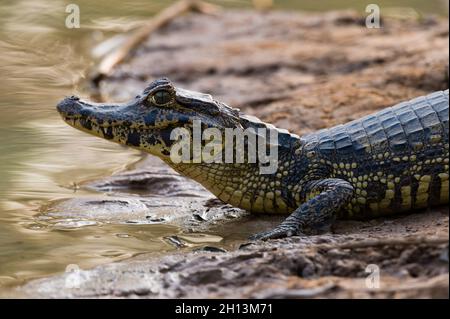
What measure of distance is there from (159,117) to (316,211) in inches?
57.2

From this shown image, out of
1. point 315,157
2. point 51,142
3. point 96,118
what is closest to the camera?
point 315,157

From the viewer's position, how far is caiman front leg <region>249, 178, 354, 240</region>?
689 centimetres

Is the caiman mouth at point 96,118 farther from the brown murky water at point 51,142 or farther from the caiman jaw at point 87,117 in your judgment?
the brown murky water at point 51,142

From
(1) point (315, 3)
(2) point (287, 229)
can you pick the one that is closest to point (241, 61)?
(1) point (315, 3)

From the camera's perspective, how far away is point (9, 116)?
36.9ft

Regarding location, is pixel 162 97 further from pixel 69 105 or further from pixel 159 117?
pixel 69 105

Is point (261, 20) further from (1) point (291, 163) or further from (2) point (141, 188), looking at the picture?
(1) point (291, 163)

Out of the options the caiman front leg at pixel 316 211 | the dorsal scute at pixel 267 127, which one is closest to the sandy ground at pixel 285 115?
the caiman front leg at pixel 316 211

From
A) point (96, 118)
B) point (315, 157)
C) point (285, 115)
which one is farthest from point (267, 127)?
point (285, 115)

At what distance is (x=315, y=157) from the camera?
7.39 m

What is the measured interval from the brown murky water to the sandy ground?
14.8 inches

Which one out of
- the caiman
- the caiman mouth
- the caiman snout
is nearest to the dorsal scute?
the caiman

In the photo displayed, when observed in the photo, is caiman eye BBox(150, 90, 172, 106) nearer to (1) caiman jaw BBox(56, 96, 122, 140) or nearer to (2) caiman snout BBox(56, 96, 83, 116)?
(1) caiman jaw BBox(56, 96, 122, 140)

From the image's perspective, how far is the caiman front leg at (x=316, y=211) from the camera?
22.6 ft
